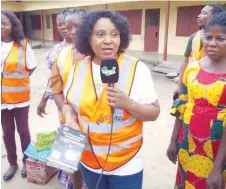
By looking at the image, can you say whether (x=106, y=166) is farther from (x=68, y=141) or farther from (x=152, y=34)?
(x=152, y=34)

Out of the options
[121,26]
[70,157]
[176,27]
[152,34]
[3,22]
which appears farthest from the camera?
[152,34]

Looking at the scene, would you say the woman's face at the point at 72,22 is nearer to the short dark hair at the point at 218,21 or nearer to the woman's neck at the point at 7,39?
the woman's neck at the point at 7,39

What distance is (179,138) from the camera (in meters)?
1.79

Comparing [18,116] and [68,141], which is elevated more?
[68,141]

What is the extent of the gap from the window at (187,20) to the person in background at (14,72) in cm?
881

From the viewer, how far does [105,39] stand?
143cm

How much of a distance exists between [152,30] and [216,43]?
10.6 meters

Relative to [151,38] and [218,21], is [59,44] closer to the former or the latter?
[218,21]

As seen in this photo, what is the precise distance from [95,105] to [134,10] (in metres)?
11.5

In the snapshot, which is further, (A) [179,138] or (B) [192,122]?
(A) [179,138]

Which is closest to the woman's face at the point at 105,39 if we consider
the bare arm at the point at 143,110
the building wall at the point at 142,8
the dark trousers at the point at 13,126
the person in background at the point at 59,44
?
the bare arm at the point at 143,110

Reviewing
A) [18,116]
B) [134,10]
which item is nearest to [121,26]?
[18,116]

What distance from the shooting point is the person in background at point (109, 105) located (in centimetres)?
142

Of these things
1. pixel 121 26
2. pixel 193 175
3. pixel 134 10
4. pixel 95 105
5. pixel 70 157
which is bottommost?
pixel 193 175
